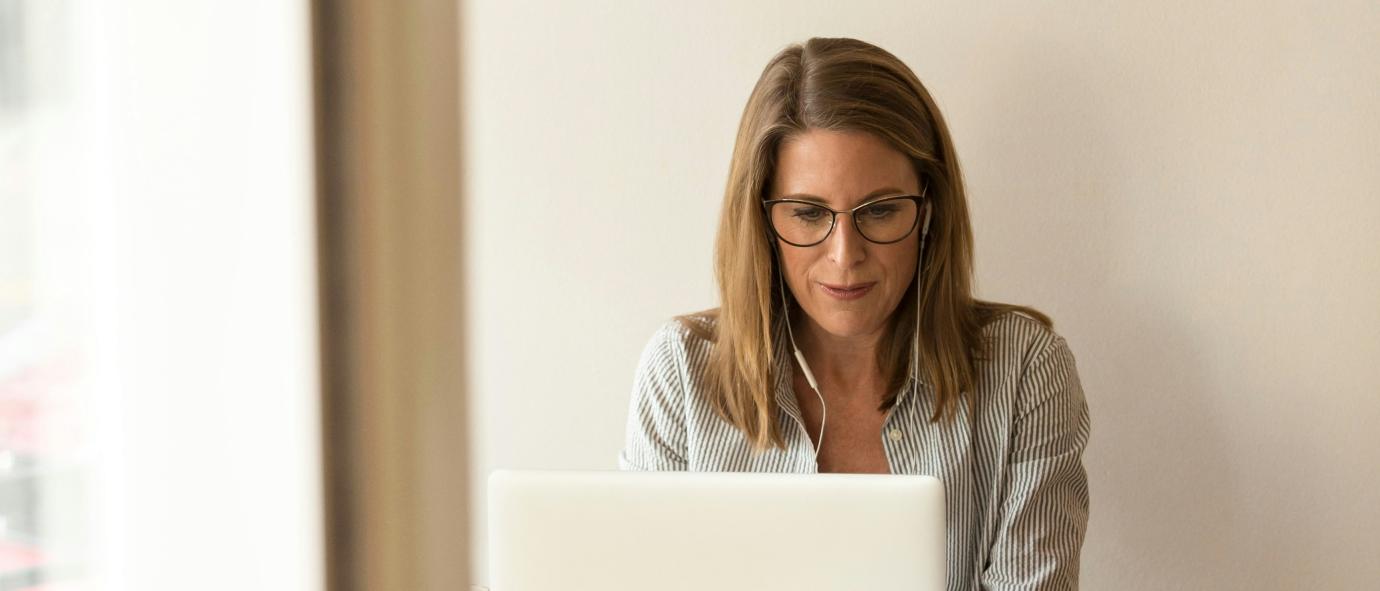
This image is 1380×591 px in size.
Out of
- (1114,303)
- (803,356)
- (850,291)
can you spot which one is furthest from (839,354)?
(1114,303)

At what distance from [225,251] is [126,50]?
0.13 feet

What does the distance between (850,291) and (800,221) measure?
0.36 ft

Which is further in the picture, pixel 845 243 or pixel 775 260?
pixel 775 260

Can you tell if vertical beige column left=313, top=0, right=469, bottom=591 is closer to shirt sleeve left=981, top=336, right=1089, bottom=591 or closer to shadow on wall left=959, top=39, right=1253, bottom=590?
shirt sleeve left=981, top=336, right=1089, bottom=591

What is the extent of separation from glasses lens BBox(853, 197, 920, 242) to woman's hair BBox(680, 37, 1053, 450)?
5 centimetres

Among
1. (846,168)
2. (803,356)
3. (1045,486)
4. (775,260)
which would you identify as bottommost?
(1045,486)

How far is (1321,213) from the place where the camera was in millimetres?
1541

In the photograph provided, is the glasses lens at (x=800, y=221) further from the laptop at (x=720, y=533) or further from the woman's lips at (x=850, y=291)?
the laptop at (x=720, y=533)

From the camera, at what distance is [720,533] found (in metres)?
0.96

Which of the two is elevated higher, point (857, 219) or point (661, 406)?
point (857, 219)

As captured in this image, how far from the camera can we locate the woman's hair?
1.47m

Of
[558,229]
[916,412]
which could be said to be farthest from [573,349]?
[916,412]

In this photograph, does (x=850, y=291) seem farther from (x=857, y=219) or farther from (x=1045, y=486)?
(x=1045, y=486)

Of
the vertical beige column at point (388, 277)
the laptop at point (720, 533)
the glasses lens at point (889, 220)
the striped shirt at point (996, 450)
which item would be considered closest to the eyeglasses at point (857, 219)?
the glasses lens at point (889, 220)
